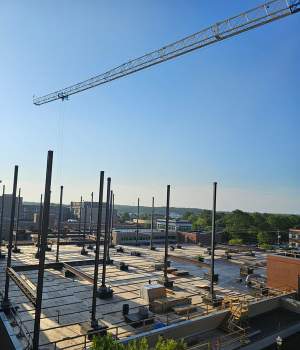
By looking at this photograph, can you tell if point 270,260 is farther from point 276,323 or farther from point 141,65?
point 141,65

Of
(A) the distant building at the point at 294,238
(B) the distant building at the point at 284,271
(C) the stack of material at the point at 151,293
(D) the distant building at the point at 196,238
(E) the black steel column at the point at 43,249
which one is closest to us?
(E) the black steel column at the point at 43,249

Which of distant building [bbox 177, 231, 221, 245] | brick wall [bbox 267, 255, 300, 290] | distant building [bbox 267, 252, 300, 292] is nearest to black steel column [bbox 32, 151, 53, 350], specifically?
distant building [bbox 267, 252, 300, 292]

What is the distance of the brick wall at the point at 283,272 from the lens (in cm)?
3578

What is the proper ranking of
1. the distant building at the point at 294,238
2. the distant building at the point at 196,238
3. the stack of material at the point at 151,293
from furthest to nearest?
the distant building at the point at 294,238, the distant building at the point at 196,238, the stack of material at the point at 151,293

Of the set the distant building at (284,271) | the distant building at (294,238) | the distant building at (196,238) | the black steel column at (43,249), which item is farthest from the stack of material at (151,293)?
the distant building at (294,238)

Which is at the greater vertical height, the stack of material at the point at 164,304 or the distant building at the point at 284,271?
the distant building at the point at 284,271

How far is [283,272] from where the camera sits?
36938 mm

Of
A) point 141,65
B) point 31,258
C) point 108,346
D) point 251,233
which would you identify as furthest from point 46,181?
point 251,233

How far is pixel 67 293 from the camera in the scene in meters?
32.5

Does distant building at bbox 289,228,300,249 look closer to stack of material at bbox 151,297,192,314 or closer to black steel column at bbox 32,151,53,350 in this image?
stack of material at bbox 151,297,192,314

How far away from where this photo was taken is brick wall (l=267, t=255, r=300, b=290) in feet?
117

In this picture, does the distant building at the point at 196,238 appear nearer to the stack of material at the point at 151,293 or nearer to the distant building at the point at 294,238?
the distant building at the point at 294,238

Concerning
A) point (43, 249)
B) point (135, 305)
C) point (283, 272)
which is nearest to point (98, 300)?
point (135, 305)

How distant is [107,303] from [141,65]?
65.7 m
